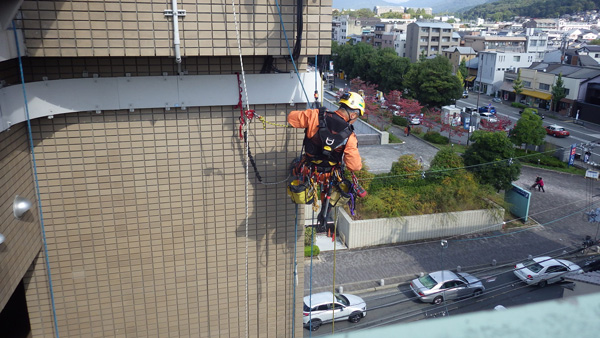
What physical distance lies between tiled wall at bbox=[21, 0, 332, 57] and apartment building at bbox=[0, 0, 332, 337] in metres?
0.01

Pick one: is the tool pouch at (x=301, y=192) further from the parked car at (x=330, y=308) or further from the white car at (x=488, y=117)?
the white car at (x=488, y=117)

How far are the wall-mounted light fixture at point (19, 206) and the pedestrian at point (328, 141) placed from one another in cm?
243

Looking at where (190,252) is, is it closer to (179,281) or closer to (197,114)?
(179,281)

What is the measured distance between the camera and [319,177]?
4.83m

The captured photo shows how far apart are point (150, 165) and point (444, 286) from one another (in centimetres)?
959

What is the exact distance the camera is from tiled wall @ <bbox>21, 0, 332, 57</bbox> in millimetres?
3980

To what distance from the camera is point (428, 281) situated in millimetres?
12492

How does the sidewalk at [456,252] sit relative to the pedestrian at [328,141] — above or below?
below

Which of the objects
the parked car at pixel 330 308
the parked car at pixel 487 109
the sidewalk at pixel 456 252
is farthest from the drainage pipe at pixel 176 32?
the parked car at pixel 487 109

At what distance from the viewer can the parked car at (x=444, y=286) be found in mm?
12109

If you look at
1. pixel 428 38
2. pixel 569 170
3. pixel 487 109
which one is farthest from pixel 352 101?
pixel 428 38

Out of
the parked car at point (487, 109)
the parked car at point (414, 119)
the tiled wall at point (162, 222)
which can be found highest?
the tiled wall at point (162, 222)

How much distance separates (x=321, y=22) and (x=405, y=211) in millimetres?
11495

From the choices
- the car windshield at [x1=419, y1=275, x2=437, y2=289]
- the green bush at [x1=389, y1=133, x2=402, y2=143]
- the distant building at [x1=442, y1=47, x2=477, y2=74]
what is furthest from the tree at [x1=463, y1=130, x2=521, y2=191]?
the distant building at [x1=442, y1=47, x2=477, y2=74]
